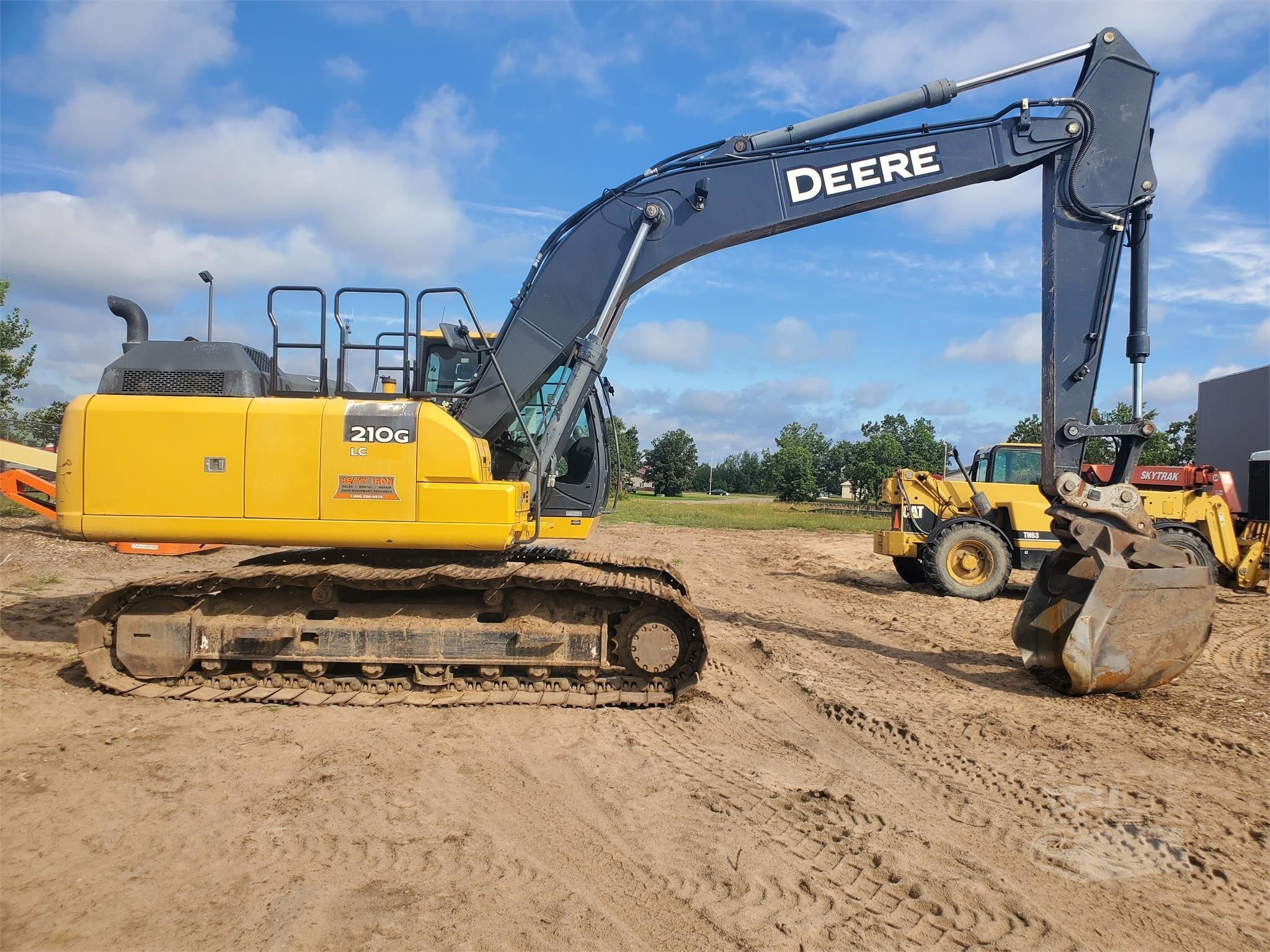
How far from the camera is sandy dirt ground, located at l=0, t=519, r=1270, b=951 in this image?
315 cm

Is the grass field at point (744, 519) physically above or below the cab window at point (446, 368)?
below

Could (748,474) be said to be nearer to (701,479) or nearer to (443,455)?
(701,479)

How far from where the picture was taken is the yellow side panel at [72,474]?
19.0 ft

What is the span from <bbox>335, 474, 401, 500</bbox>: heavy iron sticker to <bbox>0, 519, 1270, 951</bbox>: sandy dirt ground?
5.29ft

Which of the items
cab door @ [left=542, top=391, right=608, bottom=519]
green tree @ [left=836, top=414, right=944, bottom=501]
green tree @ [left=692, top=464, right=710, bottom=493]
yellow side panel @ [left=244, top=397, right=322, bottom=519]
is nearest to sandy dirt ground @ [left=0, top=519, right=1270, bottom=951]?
yellow side panel @ [left=244, top=397, right=322, bottom=519]

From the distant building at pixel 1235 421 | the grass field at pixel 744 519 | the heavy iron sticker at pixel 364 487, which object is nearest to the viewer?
the heavy iron sticker at pixel 364 487

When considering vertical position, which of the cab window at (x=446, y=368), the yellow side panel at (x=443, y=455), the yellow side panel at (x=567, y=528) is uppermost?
the cab window at (x=446, y=368)

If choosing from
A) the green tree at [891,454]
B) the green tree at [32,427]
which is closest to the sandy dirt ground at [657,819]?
the green tree at [32,427]

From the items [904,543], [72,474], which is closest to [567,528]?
[72,474]

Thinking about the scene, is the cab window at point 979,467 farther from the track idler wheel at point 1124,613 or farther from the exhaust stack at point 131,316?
the exhaust stack at point 131,316

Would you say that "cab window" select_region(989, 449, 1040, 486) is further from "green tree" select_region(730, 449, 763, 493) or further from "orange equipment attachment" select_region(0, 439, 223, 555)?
"green tree" select_region(730, 449, 763, 493)

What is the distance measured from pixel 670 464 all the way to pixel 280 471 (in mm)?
90149

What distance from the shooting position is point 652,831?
3.96 meters

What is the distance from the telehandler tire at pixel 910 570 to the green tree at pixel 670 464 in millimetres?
77779
